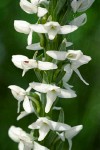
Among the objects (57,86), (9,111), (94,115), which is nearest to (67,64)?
(57,86)

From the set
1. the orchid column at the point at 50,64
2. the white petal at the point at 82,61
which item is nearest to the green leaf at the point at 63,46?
Result: the orchid column at the point at 50,64

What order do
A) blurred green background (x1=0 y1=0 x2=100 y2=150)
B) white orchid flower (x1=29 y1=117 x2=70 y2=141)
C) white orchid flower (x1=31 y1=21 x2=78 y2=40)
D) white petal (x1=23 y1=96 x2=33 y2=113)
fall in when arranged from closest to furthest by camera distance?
1. white orchid flower (x1=31 y1=21 x2=78 y2=40)
2. white orchid flower (x1=29 y1=117 x2=70 y2=141)
3. white petal (x1=23 y1=96 x2=33 y2=113)
4. blurred green background (x1=0 y1=0 x2=100 y2=150)

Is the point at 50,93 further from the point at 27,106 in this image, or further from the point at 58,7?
the point at 58,7

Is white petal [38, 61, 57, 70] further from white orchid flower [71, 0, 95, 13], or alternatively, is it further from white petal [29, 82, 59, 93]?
white orchid flower [71, 0, 95, 13]

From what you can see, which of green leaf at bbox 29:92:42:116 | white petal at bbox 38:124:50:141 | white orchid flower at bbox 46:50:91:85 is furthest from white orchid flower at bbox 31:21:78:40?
white petal at bbox 38:124:50:141

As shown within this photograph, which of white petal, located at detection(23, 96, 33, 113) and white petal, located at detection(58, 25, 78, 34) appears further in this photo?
white petal, located at detection(23, 96, 33, 113)

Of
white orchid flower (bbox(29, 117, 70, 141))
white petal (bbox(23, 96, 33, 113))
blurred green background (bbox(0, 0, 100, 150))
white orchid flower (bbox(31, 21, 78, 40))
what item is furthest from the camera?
blurred green background (bbox(0, 0, 100, 150))

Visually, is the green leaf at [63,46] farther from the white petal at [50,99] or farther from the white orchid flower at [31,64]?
the white petal at [50,99]

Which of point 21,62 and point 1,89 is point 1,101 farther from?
point 21,62
